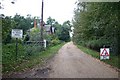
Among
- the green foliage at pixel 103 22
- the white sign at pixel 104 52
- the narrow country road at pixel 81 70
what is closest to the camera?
the narrow country road at pixel 81 70

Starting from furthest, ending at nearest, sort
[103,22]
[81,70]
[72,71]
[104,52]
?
[103,22] → [104,52] → [81,70] → [72,71]

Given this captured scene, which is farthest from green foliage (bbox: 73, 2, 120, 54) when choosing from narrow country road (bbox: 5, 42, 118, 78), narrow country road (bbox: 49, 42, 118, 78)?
narrow country road (bbox: 5, 42, 118, 78)

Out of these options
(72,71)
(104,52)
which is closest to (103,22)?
(104,52)

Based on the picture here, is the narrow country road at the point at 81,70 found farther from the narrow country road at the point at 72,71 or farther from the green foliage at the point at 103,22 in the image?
the green foliage at the point at 103,22

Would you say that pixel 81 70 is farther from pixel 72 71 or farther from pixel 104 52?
pixel 104 52

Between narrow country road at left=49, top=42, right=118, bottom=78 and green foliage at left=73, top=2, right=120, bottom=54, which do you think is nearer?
narrow country road at left=49, top=42, right=118, bottom=78

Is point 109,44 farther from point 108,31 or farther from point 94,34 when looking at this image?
point 108,31

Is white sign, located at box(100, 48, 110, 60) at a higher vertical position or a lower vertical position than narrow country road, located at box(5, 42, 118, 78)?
higher

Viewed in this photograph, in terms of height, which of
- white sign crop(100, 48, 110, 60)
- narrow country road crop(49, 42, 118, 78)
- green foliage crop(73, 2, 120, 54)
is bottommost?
narrow country road crop(49, 42, 118, 78)

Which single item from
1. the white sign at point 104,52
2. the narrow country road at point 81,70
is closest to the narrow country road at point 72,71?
the narrow country road at point 81,70

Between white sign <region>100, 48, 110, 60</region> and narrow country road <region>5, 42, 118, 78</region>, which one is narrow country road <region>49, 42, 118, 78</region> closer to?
narrow country road <region>5, 42, 118, 78</region>

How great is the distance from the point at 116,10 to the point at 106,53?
4.05m

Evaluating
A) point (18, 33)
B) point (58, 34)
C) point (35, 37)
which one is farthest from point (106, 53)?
point (58, 34)

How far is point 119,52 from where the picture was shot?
26.5m
